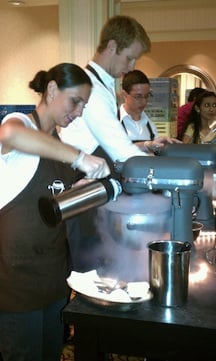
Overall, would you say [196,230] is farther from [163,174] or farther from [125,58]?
[125,58]

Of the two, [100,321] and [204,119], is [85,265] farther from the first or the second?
[204,119]

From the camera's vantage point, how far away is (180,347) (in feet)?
2.87

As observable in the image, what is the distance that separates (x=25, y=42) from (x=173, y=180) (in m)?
3.09

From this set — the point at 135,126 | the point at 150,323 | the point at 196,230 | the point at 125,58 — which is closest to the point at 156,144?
the point at 125,58

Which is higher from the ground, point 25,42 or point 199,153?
point 25,42

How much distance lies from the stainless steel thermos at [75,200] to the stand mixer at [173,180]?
9 centimetres

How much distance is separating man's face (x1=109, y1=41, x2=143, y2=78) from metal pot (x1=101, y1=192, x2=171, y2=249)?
2.06 feet

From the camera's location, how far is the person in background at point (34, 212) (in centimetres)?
112

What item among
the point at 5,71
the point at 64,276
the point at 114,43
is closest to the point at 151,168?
the point at 64,276

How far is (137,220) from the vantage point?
1213 mm

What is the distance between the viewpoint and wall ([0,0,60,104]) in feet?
12.4

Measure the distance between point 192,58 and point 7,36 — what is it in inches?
104

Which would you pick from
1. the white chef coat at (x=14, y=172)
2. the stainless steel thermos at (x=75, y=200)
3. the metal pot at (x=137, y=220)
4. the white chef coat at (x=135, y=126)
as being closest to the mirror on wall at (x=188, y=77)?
the white chef coat at (x=135, y=126)

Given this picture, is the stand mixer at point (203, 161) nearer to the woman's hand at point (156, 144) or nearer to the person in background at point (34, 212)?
the woman's hand at point (156, 144)
